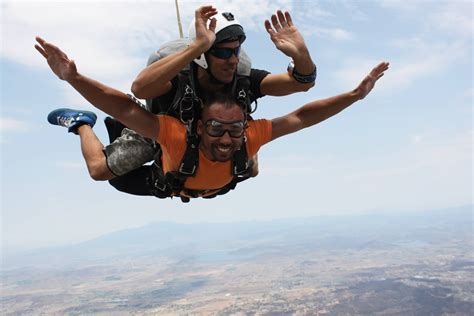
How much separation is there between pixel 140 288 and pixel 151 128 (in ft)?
506

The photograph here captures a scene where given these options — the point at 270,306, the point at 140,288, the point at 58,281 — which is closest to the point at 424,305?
the point at 270,306

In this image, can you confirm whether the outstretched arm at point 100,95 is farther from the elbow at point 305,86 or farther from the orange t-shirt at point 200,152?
the elbow at point 305,86

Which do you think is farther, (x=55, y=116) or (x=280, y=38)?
(x=55, y=116)

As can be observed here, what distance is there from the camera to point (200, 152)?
4730 millimetres

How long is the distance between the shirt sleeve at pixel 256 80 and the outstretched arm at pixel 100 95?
136 centimetres

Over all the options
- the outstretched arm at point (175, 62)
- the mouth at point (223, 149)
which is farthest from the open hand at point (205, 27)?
the mouth at point (223, 149)

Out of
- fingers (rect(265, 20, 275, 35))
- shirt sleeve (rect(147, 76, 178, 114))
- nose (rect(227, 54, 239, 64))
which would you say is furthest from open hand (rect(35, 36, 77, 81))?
fingers (rect(265, 20, 275, 35))

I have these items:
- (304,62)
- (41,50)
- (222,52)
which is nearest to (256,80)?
(304,62)

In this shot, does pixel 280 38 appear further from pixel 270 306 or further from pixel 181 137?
pixel 270 306

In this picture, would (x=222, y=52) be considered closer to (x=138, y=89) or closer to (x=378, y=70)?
(x=138, y=89)

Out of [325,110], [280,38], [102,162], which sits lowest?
[102,162]

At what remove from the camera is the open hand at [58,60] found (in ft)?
13.2

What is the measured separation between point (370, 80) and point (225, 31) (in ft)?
7.68

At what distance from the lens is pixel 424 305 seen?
297ft
